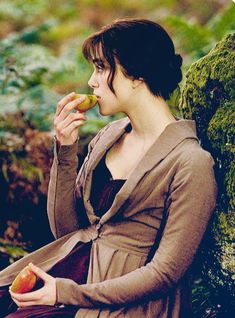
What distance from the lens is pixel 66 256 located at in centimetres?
275

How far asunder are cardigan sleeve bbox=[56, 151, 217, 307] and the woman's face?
1.32ft

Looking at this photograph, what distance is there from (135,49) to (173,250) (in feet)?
2.66

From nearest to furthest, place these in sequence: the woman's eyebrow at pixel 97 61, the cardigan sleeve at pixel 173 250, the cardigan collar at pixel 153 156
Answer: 1. the cardigan sleeve at pixel 173 250
2. the cardigan collar at pixel 153 156
3. the woman's eyebrow at pixel 97 61

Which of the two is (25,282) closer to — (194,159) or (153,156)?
(153,156)

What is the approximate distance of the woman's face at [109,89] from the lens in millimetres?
2604

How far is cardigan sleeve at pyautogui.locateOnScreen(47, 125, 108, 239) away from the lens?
9.12ft

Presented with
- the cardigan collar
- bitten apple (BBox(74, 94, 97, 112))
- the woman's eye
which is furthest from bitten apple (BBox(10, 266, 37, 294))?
the woman's eye

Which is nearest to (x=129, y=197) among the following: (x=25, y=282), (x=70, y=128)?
(x=70, y=128)

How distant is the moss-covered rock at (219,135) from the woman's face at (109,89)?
0.37m

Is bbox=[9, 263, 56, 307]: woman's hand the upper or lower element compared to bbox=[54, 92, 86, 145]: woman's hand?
lower

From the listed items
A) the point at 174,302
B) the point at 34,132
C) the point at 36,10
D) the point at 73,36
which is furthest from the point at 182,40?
the point at 36,10

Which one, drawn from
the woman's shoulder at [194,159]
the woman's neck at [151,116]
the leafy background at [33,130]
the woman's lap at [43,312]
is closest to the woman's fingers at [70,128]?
the woman's neck at [151,116]

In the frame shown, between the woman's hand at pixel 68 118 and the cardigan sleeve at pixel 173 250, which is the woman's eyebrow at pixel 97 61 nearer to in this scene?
the woman's hand at pixel 68 118

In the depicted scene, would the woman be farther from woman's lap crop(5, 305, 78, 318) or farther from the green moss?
the green moss
